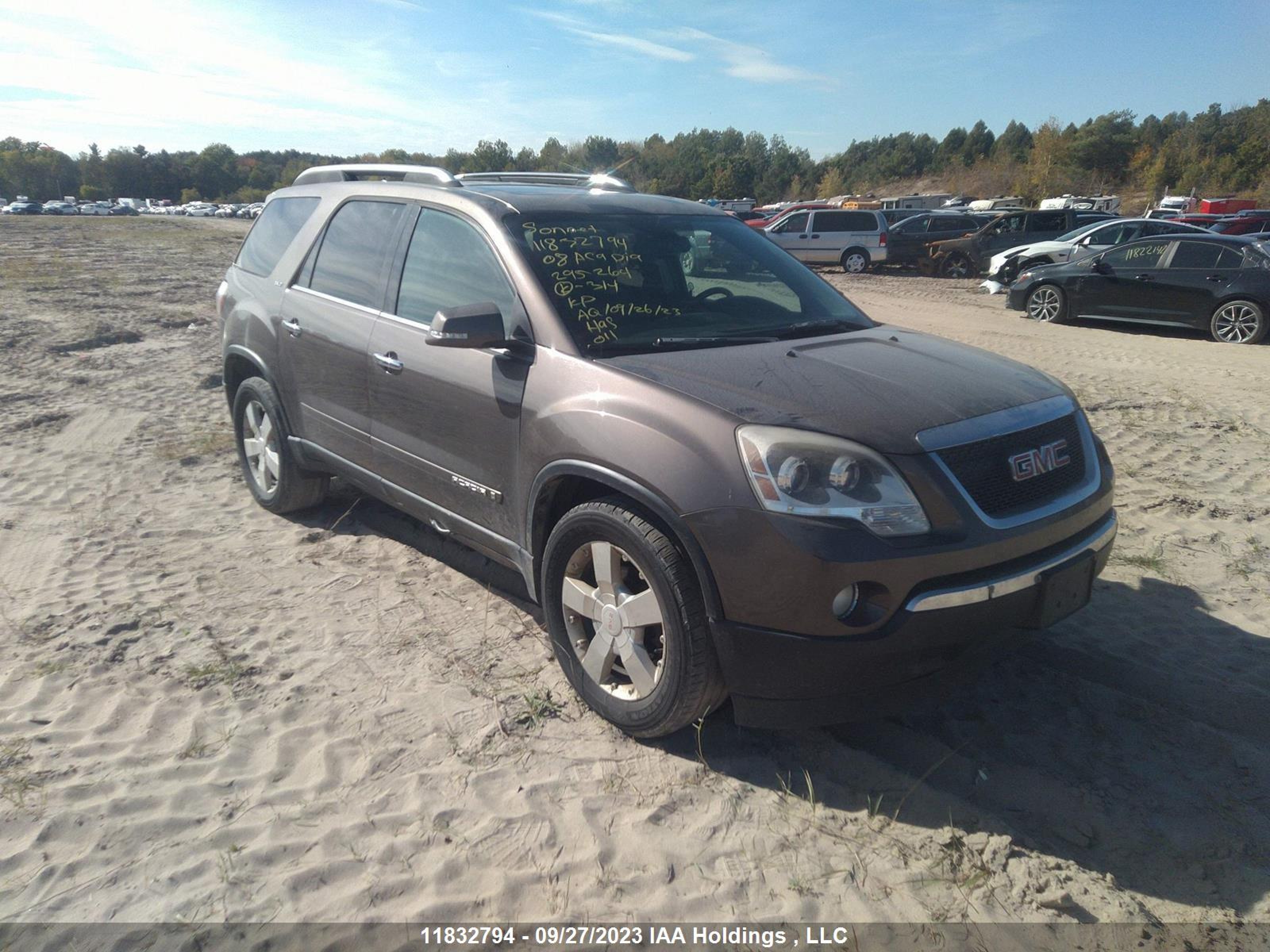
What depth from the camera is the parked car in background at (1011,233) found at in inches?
865

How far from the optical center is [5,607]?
4172 millimetres

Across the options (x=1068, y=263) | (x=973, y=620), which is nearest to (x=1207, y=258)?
(x=1068, y=263)

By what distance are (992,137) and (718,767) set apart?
10658 cm

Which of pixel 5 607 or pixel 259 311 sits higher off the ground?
pixel 259 311

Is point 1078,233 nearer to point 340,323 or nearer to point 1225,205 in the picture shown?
point 340,323

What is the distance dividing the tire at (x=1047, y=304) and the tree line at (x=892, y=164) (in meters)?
16.7

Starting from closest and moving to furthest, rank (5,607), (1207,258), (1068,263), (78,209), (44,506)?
(5,607) < (44,506) < (1207,258) < (1068,263) < (78,209)

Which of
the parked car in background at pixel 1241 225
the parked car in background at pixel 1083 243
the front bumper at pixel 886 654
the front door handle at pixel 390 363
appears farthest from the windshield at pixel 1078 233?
the front bumper at pixel 886 654

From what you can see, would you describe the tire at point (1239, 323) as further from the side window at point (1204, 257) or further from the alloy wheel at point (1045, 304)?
the alloy wheel at point (1045, 304)

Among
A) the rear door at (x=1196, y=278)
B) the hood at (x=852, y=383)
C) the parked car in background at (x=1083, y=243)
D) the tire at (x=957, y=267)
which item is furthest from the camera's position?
the tire at (x=957, y=267)

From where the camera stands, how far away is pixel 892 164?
85938mm

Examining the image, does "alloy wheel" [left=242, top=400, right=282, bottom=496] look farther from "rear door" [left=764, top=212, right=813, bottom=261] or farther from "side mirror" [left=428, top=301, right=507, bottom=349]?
"rear door" [left=764, top=212, right=813, bottom=261]

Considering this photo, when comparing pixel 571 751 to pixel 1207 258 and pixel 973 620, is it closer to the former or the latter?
pixel 973 620

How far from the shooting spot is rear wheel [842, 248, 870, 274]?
917 inches
